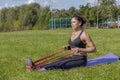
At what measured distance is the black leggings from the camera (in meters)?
8.47

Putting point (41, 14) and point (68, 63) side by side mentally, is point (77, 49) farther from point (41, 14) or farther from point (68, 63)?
point (41, 14)

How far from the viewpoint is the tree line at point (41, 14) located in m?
82.1

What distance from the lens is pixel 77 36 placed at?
29.4ft

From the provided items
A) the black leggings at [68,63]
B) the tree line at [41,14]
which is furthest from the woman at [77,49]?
the tree line at [41,14]

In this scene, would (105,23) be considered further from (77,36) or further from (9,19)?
(77,36)

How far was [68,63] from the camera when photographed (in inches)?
341

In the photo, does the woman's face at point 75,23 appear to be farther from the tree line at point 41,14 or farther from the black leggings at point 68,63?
the tree line at point 41,14

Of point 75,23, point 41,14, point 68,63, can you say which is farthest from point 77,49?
point 41,14

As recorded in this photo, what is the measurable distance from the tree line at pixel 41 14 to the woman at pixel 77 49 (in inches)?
2366

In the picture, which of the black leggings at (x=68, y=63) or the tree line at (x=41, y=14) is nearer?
the black leggings at (x=68, y=63)

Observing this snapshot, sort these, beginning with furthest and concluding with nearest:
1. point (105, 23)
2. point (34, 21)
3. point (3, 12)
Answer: point (3, 12) < point (34, 21) < point (105, 23)

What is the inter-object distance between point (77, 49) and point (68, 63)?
47 centimetres

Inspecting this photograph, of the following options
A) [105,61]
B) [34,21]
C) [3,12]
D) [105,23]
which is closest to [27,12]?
[34,21]

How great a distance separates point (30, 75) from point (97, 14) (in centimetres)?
7451
